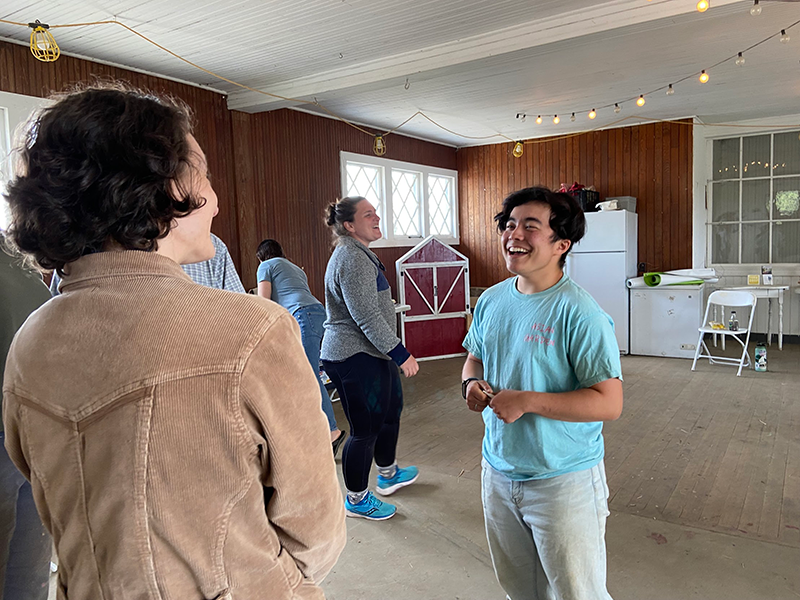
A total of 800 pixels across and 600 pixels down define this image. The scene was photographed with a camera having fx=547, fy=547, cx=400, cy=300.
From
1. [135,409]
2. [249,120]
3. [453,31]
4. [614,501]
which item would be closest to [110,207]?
[135,409]

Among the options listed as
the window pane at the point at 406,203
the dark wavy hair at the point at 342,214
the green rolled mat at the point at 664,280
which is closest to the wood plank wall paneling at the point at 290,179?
the window pane at the point at 406,203

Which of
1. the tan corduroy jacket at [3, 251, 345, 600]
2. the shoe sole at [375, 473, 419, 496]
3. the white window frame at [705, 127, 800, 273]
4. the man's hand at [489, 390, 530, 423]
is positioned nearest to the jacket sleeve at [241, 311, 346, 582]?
the tan corduroy jacket at [3, 251, 345, 600]

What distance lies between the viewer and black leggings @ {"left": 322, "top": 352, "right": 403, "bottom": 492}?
251 cm

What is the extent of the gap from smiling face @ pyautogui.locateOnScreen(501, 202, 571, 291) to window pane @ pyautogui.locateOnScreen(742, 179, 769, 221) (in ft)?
21.5

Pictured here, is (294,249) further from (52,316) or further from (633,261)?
(52,316)

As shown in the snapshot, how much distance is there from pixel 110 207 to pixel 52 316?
0.16 metres

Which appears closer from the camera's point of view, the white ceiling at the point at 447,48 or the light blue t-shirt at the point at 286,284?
the white ceiling at the point at 447,48

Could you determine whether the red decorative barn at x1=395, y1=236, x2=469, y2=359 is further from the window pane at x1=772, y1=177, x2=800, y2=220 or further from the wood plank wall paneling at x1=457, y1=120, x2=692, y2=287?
the window pane at x1=772, y1=177, x2=800, y2=220

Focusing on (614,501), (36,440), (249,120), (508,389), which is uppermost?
(249,120)

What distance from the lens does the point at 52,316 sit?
0.69 m

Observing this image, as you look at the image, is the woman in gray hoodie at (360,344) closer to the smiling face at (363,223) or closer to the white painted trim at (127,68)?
the smiling face at (363,223)

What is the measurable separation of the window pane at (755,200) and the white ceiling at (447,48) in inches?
47.1

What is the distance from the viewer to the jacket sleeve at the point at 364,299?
245 centimetres

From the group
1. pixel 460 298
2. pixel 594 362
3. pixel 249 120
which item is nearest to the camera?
pixel 594 362
